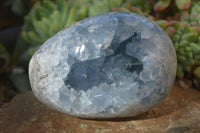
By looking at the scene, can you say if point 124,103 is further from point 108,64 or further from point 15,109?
point 15,109

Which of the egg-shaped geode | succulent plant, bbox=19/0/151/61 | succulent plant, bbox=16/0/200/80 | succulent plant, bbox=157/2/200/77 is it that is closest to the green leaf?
succulent plant, bbox=16/0/200/80

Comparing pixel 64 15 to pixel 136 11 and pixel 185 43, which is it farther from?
pixel 185 43

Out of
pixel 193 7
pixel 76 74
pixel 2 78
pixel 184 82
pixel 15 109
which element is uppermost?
pixel 76 74

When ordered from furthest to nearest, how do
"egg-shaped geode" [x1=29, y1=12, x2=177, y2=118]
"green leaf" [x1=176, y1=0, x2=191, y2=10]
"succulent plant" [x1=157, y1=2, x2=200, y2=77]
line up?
"green leaf" [x1=176, y1=0, x2=191, y2=10] → "succulent plant" [x1=157, y1=2, x2=200, y2=77] → "egg-shaped geode" [x1=29, y1=12, x2=177, y2=118]

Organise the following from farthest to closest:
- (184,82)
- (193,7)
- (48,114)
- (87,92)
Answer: (193,7)
(184,82)
(48,114)
(87,92)

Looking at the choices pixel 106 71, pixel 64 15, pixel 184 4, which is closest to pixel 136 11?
pixel 184 4

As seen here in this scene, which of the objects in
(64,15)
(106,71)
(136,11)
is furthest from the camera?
(64,15)

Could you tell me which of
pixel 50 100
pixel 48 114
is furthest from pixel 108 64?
pixel 48 114

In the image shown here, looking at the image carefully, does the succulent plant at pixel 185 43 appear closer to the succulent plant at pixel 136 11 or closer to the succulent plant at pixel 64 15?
the succulent plant at pixel 136 11

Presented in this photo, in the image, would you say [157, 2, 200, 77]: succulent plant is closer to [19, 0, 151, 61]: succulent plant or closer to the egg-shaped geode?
[19, 0, 151, 61]: succulent plant
